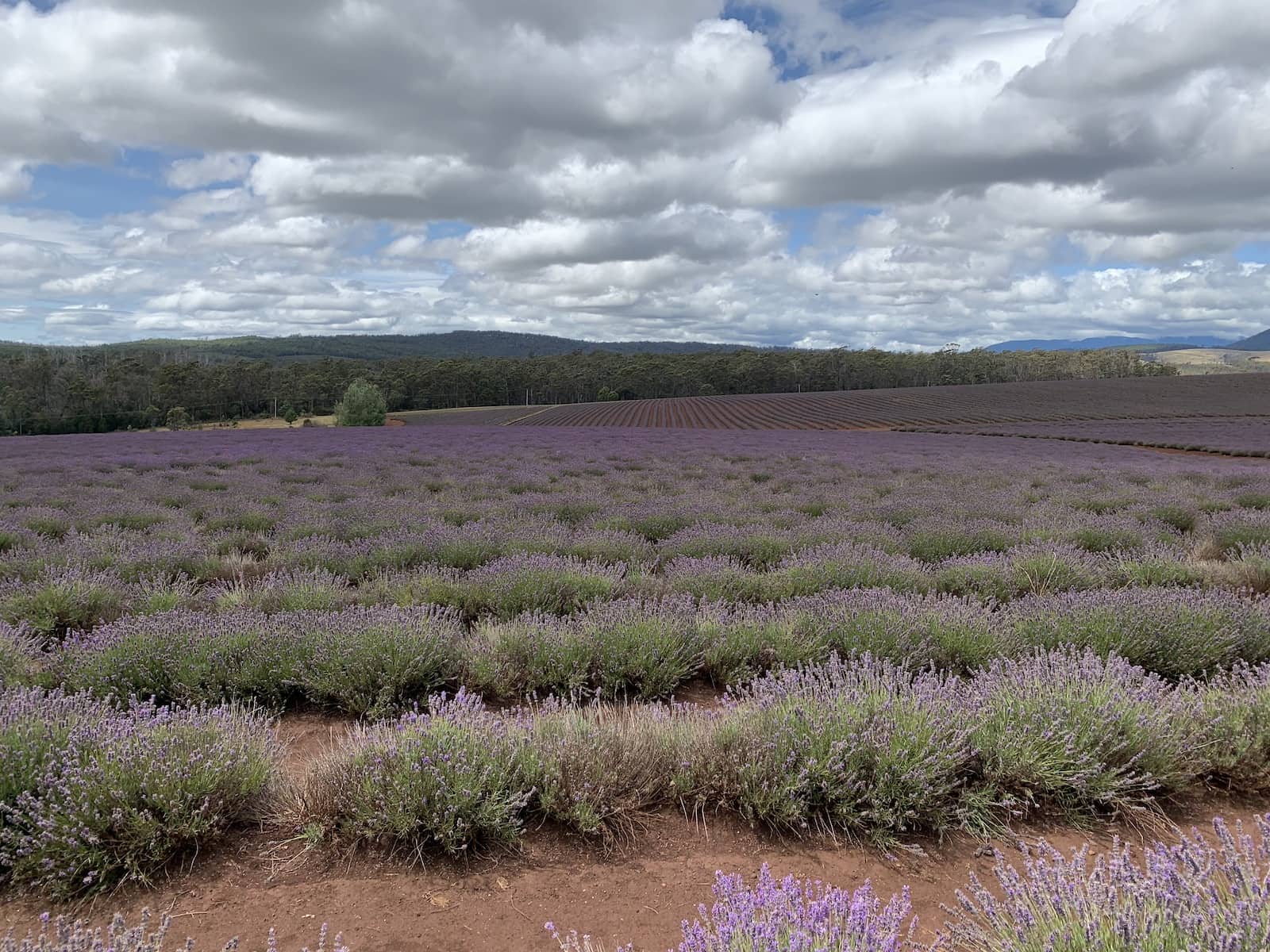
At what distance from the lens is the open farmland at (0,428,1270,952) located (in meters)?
2.39

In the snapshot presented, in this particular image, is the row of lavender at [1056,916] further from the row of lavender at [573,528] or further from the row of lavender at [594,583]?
the row of lavender at [573,528]

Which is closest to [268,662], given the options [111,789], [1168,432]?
[111,789]

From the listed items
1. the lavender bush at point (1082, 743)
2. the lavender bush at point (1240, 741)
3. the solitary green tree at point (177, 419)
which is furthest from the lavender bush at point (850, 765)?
the solitary green tree at point (177, 419)

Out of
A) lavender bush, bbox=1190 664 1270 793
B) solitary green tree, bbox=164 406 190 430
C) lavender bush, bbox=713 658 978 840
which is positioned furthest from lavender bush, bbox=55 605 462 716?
solitary green tree, bbox=164 406 190 430

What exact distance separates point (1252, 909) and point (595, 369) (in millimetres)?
116665

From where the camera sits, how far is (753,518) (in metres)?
8.65

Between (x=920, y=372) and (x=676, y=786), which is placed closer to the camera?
(x=676, y=786)

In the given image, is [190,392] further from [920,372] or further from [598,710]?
[920,372]

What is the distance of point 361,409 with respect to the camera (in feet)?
186

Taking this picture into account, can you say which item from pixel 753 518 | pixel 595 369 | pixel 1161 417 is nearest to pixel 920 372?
pixel 595 369

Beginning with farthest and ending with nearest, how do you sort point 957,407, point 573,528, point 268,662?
1. point 957,407
2. point 573,528
3. point 268,662

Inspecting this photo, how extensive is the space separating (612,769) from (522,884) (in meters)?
0.57

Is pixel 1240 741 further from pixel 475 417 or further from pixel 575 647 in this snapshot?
pixel 475 417

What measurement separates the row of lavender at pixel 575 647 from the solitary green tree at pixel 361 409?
55.3m
